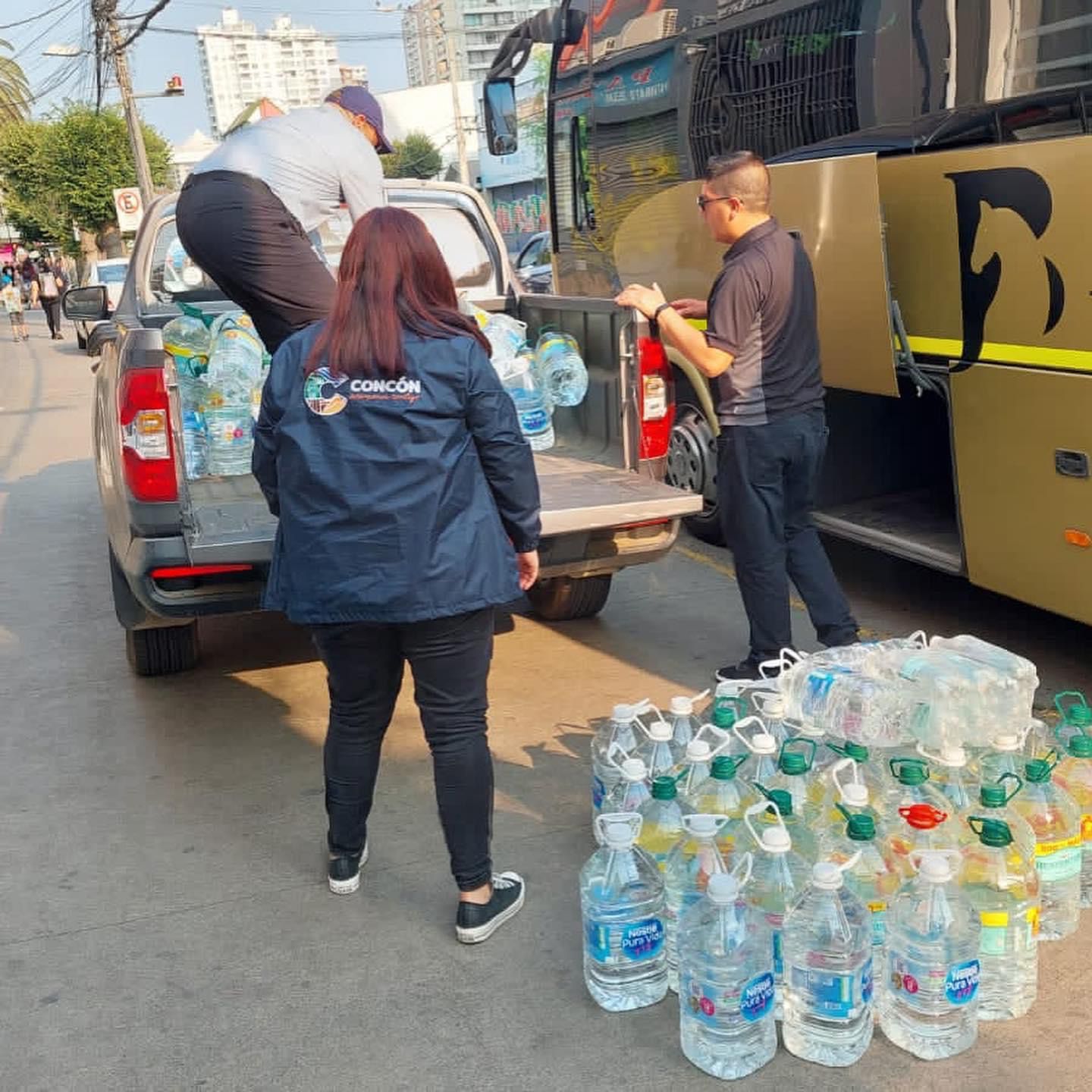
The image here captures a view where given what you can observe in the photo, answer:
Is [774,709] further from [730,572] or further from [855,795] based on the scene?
[730,572]

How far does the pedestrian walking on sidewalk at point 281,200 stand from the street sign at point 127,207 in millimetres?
21322

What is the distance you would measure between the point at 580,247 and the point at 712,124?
2051 millimetres

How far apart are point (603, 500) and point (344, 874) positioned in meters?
1.79

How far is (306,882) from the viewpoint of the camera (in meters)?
3.77

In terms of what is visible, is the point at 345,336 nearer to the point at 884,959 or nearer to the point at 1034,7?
the point at 884,959

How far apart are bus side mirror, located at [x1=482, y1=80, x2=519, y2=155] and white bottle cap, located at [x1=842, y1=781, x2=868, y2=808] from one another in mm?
7179

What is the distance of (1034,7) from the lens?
4.75m

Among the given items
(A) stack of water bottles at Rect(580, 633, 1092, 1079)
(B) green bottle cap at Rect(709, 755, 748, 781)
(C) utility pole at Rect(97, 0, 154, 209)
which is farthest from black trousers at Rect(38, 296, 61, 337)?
(B) green bottle cap at Rect(709, 755, 748, 781)

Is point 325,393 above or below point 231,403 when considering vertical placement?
above

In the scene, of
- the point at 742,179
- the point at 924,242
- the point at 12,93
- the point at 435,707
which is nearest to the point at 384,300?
Answer: the point at 435,707

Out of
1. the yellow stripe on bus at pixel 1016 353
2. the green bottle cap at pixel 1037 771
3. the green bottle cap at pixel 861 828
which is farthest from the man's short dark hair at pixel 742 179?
the green bottle cap at pixel 861 828

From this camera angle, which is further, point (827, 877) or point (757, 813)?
point (757, 813)

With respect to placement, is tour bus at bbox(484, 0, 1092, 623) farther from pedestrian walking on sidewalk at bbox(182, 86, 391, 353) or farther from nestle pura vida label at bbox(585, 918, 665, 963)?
nestle pura vida label at bbox(585, 918, 665, 963)

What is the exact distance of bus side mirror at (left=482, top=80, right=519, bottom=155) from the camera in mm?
9188
